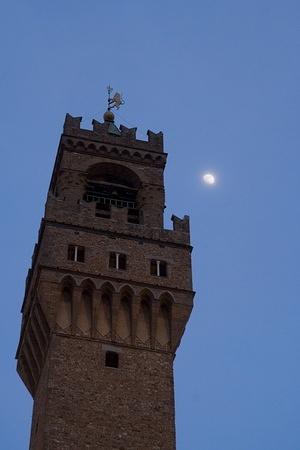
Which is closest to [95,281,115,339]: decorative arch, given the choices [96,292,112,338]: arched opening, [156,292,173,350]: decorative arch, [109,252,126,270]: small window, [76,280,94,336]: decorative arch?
[96,292,112,338]: arched opening

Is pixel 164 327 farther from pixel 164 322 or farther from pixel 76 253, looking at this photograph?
pixel 76 253

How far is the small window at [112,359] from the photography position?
3909cm

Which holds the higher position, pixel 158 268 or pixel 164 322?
pixel 158 268

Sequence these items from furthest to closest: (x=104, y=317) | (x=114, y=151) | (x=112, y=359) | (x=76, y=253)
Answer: (x=114, y=151), (x=76, y=253), (x=104, y=317), (x=112, y=359)

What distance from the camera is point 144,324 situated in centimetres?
4100

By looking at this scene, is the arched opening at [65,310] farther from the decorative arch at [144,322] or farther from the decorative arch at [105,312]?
the decorative arch at [144,322]

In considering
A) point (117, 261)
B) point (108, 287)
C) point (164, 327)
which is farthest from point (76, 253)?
point (164, 327)

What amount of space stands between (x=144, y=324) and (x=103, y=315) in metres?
1.84

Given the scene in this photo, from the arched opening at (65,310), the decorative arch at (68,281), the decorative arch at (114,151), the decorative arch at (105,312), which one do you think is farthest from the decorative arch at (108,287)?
the decorative arch at (114,151)

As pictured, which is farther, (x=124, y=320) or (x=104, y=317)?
(x=124, y=320)

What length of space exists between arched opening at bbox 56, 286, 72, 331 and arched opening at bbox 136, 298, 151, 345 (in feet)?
9.93

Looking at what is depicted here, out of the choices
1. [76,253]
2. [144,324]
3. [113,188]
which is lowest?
[144,324]

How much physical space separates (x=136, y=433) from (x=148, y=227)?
415 inches

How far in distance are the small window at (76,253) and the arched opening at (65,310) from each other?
1.52 meters
